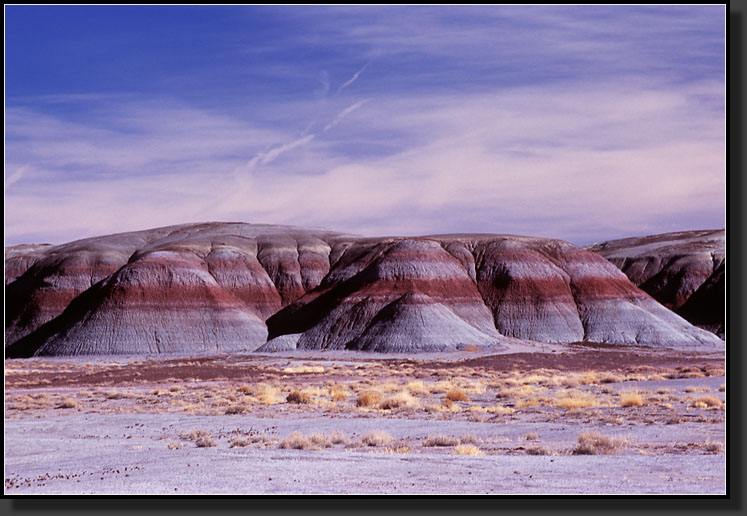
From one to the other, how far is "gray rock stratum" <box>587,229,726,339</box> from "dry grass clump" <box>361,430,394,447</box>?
105910 millimetres

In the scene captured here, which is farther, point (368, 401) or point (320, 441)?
point (368, 401)

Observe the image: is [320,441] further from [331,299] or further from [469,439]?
[331,299]

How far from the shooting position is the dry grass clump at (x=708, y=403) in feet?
87.4

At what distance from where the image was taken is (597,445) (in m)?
18.1

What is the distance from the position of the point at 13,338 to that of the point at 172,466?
3878 inches

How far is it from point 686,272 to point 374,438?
123736mm

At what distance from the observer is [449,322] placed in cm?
8781

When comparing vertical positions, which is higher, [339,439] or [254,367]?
[339,439]

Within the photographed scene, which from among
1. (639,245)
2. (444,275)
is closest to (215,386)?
(444,275)

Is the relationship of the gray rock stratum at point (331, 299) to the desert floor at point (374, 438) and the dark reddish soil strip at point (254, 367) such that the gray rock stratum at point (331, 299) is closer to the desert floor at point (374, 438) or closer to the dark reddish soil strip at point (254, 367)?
the dark reddish soil strip at point (254, 367)

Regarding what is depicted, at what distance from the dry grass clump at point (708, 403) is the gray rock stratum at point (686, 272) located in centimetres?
9499

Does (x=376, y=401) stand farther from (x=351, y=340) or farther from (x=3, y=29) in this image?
(x=351, y=340)

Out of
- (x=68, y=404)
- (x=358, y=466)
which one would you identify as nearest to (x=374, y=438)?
(x=358, y=466)

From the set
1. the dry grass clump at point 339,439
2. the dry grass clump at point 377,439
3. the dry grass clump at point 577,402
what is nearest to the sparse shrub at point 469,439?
the dry grass clump at point 377,439
